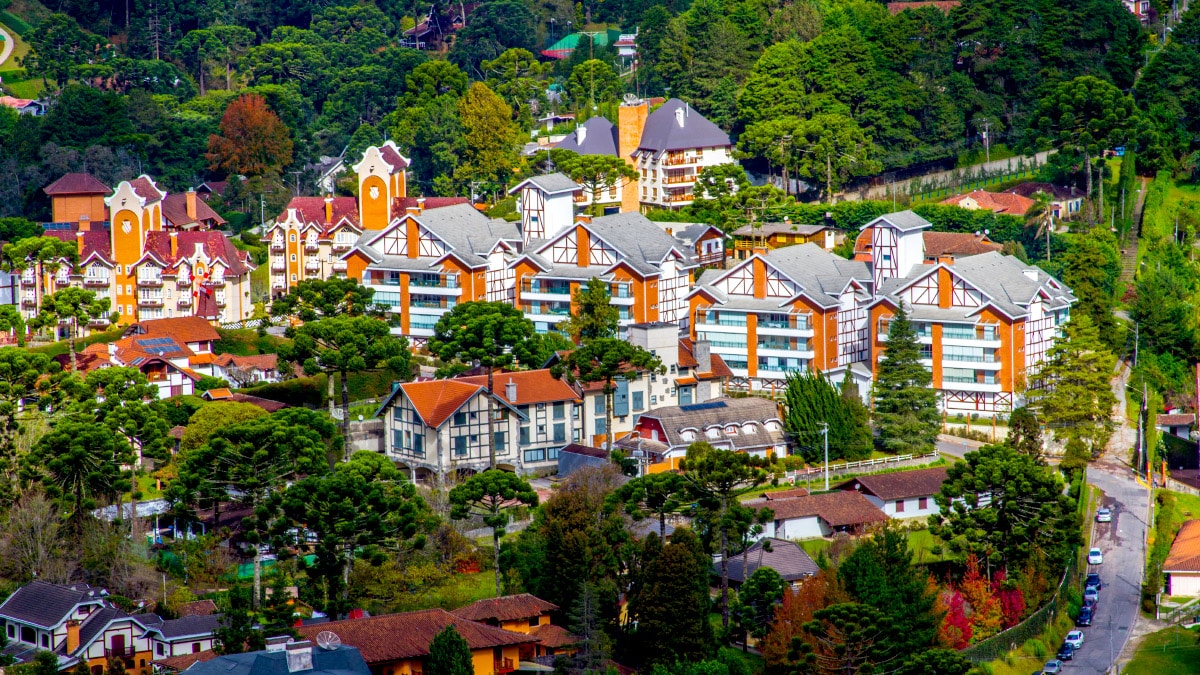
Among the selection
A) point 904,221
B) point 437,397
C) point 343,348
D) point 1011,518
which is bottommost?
A: point 1011,518

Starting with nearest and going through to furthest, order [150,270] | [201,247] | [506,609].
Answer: [506,609] → [150,270] → [201,247]

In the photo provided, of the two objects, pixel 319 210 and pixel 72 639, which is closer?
pixel 72 639

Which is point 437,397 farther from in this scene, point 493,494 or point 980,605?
point 980,605

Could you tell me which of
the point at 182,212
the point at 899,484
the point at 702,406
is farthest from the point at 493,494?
the point at 182,212

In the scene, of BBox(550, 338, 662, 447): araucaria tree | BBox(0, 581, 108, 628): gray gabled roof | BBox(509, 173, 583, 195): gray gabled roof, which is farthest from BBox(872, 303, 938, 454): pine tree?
BBox(0, 581, 108, 628): gray gabled roof

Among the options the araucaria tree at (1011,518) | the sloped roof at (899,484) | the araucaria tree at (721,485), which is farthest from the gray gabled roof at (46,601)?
the sloped roof at (899,484)

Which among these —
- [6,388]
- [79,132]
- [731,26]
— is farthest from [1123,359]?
[79,132]
